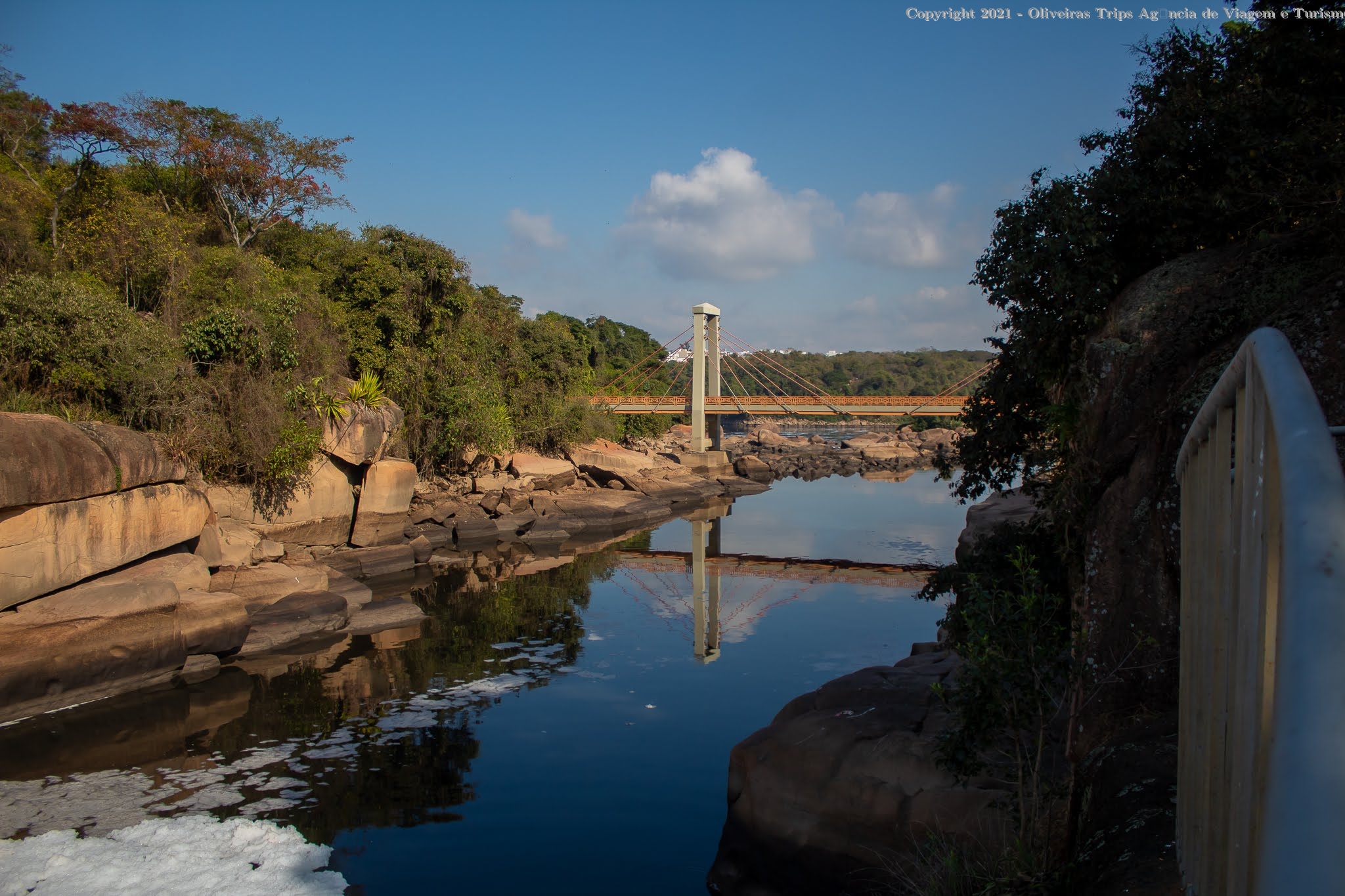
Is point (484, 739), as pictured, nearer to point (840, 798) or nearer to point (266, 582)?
point (840, 798)

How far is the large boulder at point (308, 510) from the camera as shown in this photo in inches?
562

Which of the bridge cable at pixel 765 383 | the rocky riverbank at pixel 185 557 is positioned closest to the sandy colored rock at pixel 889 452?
the bridge cable at pixel 765 383

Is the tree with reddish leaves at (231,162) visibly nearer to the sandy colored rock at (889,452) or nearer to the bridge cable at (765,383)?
the bridge cable at (765,383)

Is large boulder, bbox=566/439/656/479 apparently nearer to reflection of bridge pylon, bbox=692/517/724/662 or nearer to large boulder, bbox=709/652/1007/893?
reflection of bridge pylon, bbox=692/517/724/662

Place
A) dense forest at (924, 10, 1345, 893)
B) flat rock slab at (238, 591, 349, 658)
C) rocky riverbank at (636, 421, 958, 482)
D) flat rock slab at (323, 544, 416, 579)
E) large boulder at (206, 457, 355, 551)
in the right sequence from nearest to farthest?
dense forest at (924, 10, 1345, 893), flat rock slab at (238, 591, 349, 658), large boulder at (206, 457, 355, 551), flat rock slab at (323, 544, 416, 579), rocky riverbank at (636, 421, 958, 482)

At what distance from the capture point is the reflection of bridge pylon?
1207cm

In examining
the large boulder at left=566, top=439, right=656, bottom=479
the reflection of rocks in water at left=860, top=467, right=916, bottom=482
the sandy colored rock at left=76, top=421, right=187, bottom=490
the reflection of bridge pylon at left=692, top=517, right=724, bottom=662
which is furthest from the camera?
the reflection of rocks in water at left=860, top=467, right=916, bottom=482

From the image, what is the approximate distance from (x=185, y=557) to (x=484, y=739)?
16.8 feet

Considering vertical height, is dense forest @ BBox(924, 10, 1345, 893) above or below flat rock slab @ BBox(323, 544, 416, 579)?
above

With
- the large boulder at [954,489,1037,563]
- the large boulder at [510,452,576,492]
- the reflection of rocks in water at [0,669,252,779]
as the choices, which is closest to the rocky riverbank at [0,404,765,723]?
the reflection of rocks in water at [0,669,252,779]

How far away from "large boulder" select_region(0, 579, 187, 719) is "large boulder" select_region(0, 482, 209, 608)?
26 centimetres

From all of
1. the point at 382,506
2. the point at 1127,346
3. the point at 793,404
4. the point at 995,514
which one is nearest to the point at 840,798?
the point at 1127,346

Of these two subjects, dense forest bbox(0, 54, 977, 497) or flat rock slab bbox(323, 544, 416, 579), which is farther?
flat rock slab bbox(323, 544, 416, 579)

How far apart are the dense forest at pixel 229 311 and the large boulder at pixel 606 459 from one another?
3.21 ft
